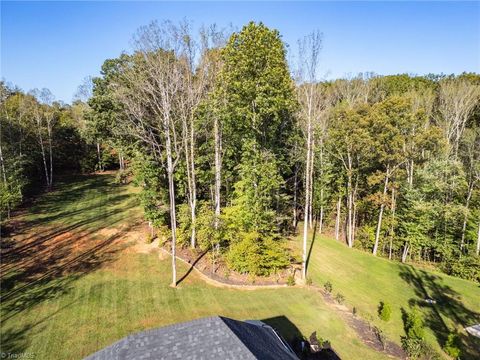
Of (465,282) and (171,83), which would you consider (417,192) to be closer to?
(465,282)

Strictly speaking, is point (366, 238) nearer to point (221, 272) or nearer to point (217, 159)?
point (221, 272)

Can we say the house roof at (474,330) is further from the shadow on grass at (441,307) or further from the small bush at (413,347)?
the small bush at (413,347)

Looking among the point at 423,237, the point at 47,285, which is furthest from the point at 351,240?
the point at 47,285

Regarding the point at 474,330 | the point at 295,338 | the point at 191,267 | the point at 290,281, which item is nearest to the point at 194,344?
the point at 295,338

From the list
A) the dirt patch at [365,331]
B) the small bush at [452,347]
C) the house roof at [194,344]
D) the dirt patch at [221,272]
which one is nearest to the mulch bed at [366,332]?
the dirt patch at [365,331]

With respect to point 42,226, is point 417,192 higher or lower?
higher

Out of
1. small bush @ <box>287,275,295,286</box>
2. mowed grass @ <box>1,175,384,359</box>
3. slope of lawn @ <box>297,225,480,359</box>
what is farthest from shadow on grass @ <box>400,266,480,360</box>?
small bush @ <box>287,275,295,286</box>
